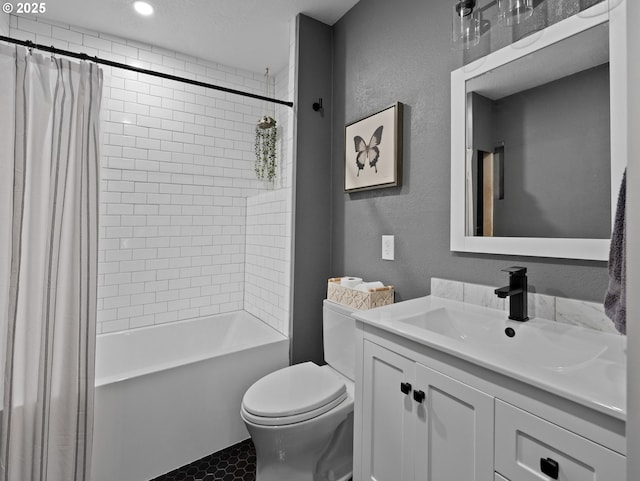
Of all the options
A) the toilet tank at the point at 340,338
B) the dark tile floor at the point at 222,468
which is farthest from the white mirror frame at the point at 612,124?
the dark tile floor at the point at 222,468

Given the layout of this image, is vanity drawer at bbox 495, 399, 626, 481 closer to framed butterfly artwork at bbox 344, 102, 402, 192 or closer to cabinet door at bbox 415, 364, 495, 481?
cabinet door at bbox 415, 364, 495, 481

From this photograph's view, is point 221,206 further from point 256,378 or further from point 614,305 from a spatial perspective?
point 614,305

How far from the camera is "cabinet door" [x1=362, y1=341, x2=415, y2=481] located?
1030 mm

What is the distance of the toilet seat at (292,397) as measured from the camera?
4.52 feet

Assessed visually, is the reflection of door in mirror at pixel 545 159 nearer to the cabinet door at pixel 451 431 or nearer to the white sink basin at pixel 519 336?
the white sink basin at pixel 519 336

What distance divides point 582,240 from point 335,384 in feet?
3.89

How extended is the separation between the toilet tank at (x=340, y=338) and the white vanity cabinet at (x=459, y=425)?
1.49 ft

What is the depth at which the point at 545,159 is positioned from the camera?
117cm

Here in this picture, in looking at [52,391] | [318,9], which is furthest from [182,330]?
[318,9]

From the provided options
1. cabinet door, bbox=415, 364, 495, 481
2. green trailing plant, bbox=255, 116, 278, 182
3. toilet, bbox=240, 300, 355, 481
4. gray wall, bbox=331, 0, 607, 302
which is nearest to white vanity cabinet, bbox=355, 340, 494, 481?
cabinet door, bbox=415, 364, 495, 481

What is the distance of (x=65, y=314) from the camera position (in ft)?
4.75

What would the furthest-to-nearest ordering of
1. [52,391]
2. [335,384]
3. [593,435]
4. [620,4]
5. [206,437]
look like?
[206,437]
[335,384]
[52,391]
[620,4]
[593,435]

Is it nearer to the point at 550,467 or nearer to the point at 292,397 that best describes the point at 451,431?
the point at 550,467

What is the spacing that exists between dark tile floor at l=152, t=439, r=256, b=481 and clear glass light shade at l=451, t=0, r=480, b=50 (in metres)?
2.28
